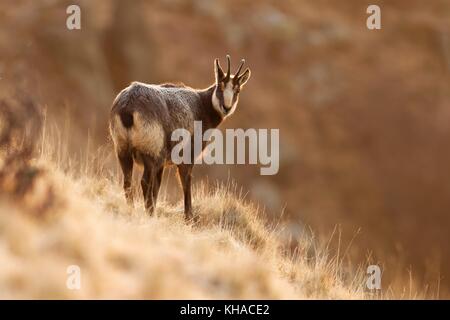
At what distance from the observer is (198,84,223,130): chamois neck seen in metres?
11.0

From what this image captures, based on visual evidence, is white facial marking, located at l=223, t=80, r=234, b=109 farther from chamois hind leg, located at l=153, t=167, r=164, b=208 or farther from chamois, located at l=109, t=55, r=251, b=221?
chamois hind leg, located at l=153, t=167, r=164, b=208

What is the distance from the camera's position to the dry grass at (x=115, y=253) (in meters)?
6.15

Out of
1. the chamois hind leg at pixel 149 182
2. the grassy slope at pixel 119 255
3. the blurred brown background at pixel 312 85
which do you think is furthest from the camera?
the blurred brown background at pixel 312 85

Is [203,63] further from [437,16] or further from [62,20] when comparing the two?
[437,16]

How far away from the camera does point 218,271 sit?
7.30 m

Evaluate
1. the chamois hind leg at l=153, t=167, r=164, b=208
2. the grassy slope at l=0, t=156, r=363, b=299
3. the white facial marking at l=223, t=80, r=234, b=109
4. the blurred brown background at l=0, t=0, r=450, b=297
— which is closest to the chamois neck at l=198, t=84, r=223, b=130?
the white facial marking at l=223, t=80, r=234, b=109

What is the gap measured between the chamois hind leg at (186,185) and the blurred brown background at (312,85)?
58.8 ft

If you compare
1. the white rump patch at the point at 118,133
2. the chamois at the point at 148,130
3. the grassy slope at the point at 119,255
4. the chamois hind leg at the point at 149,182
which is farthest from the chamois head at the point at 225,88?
the grassy slope at the point at 119,255

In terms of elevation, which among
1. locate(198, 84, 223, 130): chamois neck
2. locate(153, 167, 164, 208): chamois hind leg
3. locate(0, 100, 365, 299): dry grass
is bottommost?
locate(0, 100, 365, 299): dry grass

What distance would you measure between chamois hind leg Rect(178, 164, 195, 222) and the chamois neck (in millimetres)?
800

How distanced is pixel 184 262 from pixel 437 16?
3964 centimetres

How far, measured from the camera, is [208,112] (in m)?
11.1

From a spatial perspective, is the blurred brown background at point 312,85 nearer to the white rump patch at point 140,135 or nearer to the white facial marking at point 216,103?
the white facial marking at point 216,103
